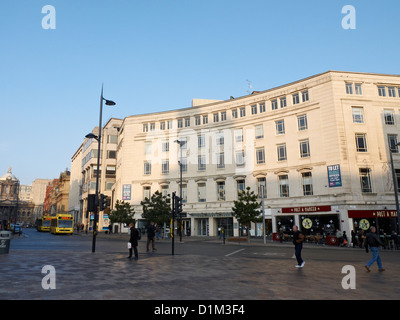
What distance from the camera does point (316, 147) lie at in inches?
1375

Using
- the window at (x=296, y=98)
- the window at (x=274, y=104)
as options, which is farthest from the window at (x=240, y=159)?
the window at (x=296, y=98)

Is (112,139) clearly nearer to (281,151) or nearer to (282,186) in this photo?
(281,151)

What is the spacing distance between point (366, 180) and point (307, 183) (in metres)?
6.03

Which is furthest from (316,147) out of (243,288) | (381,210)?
(243,288)

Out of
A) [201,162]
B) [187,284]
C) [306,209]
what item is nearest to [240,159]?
[201,162]

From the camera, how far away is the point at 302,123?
36.9 m

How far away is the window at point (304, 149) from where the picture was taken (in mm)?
35850

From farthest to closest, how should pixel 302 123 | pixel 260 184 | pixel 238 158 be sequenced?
1. pixel 238 158
2. pixel 260 184
3. pixel 302 123

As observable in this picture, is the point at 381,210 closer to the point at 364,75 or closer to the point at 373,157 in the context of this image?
the point at 373,157

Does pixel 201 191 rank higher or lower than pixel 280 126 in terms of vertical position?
lower

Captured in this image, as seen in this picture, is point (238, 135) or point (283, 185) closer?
point (283, 185)

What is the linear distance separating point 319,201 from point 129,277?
28912mm

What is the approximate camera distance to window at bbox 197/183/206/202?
43.4 m

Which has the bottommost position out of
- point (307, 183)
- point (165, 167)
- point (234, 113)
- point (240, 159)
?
point (307, 183)
